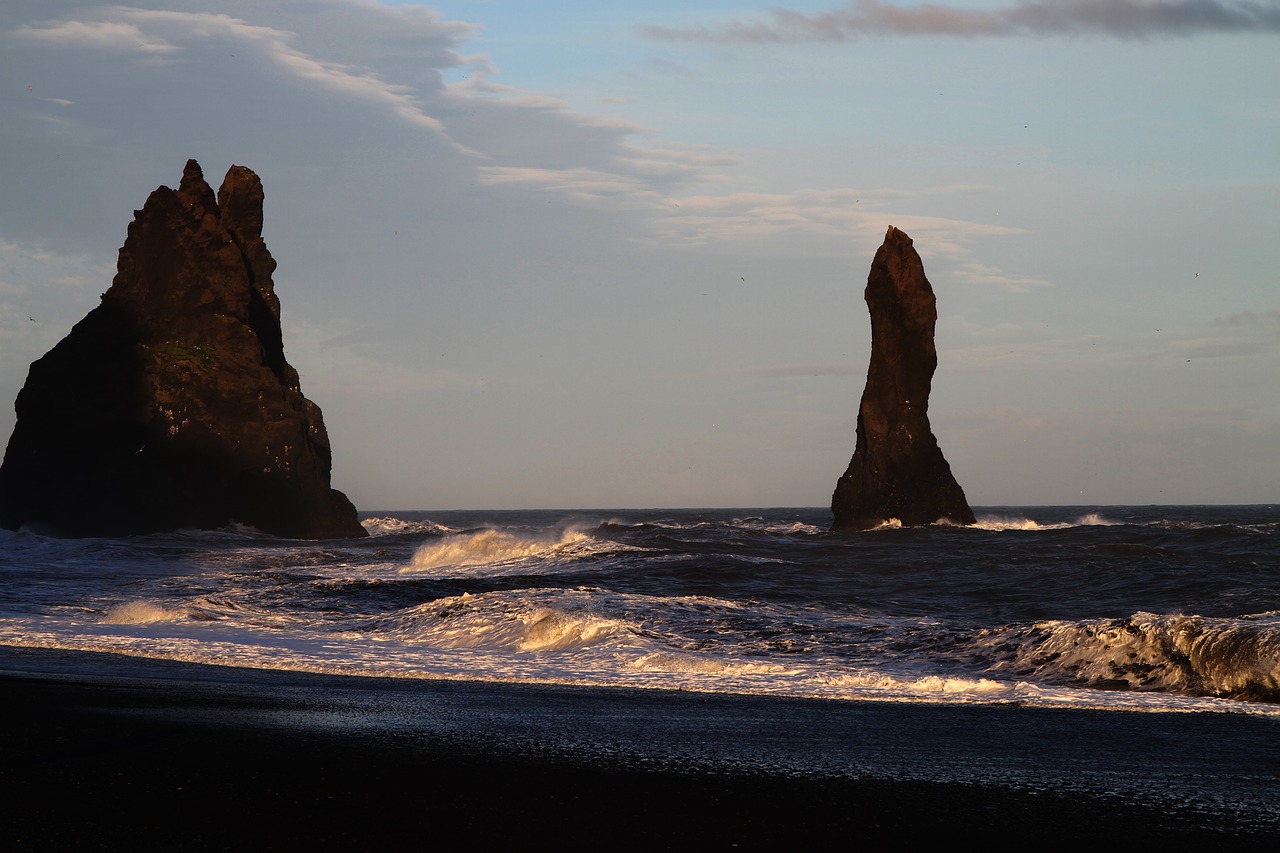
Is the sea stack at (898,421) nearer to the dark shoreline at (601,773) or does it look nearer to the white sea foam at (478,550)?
the white sea foam at (478,550)

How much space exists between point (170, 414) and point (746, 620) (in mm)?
52225

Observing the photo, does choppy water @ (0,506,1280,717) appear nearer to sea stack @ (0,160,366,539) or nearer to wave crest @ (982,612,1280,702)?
wave crest @ (982,612,1280,702)

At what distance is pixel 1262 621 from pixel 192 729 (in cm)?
1005

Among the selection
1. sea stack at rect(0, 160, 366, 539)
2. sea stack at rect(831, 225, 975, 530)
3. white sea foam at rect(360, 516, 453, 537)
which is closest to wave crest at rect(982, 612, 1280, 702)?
white sea foam at rect(360, 516, 453, 537)

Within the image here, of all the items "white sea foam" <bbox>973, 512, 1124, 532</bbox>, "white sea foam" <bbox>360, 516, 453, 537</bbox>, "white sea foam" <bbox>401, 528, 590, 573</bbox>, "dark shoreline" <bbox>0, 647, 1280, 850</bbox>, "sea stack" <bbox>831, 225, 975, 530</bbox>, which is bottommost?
"white sea foam" <bbox>360, 516, 453, 537</bbox>

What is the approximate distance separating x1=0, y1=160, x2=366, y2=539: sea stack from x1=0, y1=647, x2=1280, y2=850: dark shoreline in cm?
5457

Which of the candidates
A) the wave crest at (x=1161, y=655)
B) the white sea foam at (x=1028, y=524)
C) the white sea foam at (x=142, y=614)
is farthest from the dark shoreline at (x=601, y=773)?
the white sea foam at (x=1028, y=524)

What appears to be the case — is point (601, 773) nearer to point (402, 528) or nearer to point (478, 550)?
point (478, 550)

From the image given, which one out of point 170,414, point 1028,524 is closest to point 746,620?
point 170,414

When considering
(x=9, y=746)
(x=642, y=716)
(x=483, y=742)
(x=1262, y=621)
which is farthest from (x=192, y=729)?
(x=1262, y=621)

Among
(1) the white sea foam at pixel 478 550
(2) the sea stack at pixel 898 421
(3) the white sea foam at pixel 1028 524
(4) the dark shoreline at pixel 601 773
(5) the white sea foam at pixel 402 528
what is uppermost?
(2) the sea stack at pixel 898 421

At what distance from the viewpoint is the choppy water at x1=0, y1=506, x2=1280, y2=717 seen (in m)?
11.1

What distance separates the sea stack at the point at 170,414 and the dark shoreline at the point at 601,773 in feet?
179

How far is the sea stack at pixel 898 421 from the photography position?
209 feet
